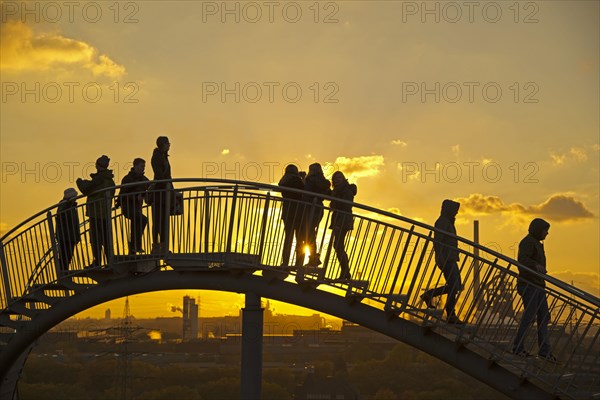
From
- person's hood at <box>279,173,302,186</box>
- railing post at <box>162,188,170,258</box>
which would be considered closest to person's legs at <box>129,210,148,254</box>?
railing post at <box>162,188,170,258</box>

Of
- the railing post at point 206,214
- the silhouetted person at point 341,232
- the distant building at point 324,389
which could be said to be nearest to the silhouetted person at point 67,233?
the railing post at point 206,214

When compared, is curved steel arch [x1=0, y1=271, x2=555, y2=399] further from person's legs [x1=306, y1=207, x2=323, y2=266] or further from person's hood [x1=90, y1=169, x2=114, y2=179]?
person's hood [x1=90, y1=169, x2=114, y2=179]

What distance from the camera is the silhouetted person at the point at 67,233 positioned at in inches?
731

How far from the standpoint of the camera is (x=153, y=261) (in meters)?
18.2

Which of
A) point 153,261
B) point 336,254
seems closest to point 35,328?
point 153,261

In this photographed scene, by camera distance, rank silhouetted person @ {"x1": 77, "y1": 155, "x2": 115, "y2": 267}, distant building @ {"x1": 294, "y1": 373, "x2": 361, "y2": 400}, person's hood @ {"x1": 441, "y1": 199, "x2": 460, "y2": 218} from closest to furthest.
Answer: person's hood @ {"x1": 441, "y1": 199, "x2": 460, "y2": 218} < silhouetted person @ {"x1": 77, "y1": 155, "x2": 115, "y2": 267} < distant building @ {"x1": 294, "y1": 373, "x2": 361, "y2": 400}

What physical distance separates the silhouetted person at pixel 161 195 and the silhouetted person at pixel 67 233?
7.01ft

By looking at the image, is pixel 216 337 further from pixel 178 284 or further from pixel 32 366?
pixel 178 284

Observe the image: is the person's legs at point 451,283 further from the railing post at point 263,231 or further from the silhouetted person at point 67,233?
the silhouetted person at point 67,233

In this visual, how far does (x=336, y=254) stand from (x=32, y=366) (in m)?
114

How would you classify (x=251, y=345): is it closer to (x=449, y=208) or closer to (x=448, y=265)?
(x=448, y=265)

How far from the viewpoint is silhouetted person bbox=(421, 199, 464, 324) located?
47.7ft

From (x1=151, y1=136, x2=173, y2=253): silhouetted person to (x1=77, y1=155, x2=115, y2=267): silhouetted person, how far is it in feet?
3.39

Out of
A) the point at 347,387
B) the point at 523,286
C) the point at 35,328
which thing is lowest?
the point at 347,387
